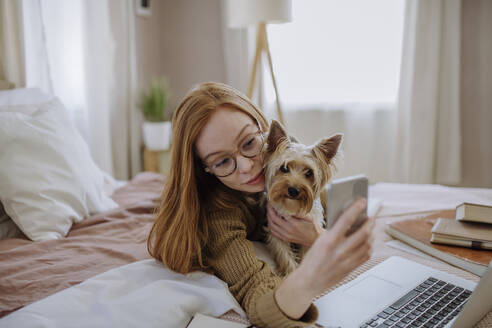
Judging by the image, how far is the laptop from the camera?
0.77m

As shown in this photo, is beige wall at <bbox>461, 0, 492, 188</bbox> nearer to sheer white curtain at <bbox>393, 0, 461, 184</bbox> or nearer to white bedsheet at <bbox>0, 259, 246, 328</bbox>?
sheer white curtain at <bbox>393, 0, 461, 184</bbox>

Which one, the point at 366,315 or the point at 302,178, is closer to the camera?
the point at 366,315

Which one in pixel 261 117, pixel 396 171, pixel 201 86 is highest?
pixel 201 86

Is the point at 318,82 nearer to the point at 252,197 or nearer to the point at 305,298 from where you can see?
the point at 252,197

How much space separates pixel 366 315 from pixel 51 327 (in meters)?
0.71

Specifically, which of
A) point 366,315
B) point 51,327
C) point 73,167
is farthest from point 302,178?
point 73,167

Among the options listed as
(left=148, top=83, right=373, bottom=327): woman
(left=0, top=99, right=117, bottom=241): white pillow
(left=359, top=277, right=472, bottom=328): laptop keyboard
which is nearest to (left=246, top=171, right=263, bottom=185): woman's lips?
(left=148, top=83, right=373, bottom=327): woman

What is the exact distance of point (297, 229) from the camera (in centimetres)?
108

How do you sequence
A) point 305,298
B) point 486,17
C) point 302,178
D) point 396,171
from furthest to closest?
point 396,171 < point 486,17 < point 302,178 < point 305,298

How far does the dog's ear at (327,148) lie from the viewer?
103cm

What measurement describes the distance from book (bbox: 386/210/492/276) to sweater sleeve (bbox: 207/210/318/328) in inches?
22.7

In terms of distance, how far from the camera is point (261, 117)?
3.88 ft

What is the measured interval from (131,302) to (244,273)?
283 millimetres

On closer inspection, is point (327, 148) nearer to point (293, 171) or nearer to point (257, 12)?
point (293, 171)
